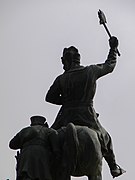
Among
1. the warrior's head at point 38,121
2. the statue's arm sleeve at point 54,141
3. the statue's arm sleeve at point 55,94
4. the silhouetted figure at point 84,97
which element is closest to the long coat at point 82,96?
the silhouetted figure at point 84,97

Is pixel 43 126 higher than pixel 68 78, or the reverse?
pixel 68 78

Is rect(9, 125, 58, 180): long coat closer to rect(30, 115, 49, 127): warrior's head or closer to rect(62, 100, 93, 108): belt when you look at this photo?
rect(30, 115, 49, 127): warrior's head

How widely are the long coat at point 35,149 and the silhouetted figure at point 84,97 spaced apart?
0.68 m

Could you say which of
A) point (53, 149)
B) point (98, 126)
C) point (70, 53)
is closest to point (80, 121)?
point (98, 126)

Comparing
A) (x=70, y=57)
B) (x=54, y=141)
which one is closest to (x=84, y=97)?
(x=70, y=57)

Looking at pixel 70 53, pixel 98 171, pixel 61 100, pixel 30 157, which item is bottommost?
pixel 98 171

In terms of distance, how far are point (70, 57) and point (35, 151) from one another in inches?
83.9

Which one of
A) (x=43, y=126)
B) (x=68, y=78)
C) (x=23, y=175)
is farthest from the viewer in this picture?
(x=68, y=78)

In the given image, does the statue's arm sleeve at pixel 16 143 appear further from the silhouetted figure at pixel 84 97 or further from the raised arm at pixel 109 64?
the raised arm at pixel 109 64

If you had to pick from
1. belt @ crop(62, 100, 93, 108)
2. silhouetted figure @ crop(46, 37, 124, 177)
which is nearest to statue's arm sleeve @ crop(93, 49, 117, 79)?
silhouetted figure @ crop(46, 37, 124, 177)

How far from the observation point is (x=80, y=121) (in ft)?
25.1

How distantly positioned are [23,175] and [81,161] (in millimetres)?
888

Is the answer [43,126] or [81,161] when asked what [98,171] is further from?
[43,126]

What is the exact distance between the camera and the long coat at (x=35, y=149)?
6.81 meters
